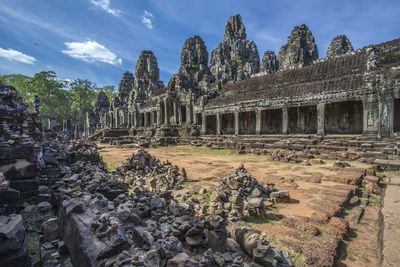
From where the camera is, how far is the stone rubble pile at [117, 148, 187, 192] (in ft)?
22.8

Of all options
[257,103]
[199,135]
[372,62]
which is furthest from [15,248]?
[199,135]

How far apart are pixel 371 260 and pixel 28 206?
17.0ft

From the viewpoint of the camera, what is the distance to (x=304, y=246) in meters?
3.38

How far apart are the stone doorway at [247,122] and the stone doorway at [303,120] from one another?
12.8ft

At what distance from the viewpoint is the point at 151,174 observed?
8.45m

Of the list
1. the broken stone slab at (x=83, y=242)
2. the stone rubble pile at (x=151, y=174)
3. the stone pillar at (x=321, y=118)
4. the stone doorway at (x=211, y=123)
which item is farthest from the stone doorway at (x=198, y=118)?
the broken stone slab at (x=83, y=242)

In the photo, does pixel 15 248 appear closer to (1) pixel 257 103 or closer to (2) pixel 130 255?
(2) pixel 130 255

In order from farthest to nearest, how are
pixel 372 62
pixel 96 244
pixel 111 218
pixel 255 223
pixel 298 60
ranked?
pixel 298 60
pixel 372 62
pixel 255 223
pixel 111 218
pixel 96 244

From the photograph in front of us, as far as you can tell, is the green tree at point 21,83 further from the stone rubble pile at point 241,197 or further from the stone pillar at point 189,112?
the stone rubble pile at point 241,197

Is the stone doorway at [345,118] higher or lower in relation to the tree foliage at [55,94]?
lower

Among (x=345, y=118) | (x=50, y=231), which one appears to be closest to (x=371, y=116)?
(x=345, y=118)

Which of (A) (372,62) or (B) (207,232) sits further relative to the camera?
(A) (372,62)

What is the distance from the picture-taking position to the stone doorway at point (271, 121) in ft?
70.2

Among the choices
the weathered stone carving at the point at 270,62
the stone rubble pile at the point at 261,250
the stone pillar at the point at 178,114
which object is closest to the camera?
the stone rubble pile at the point at 261,250
